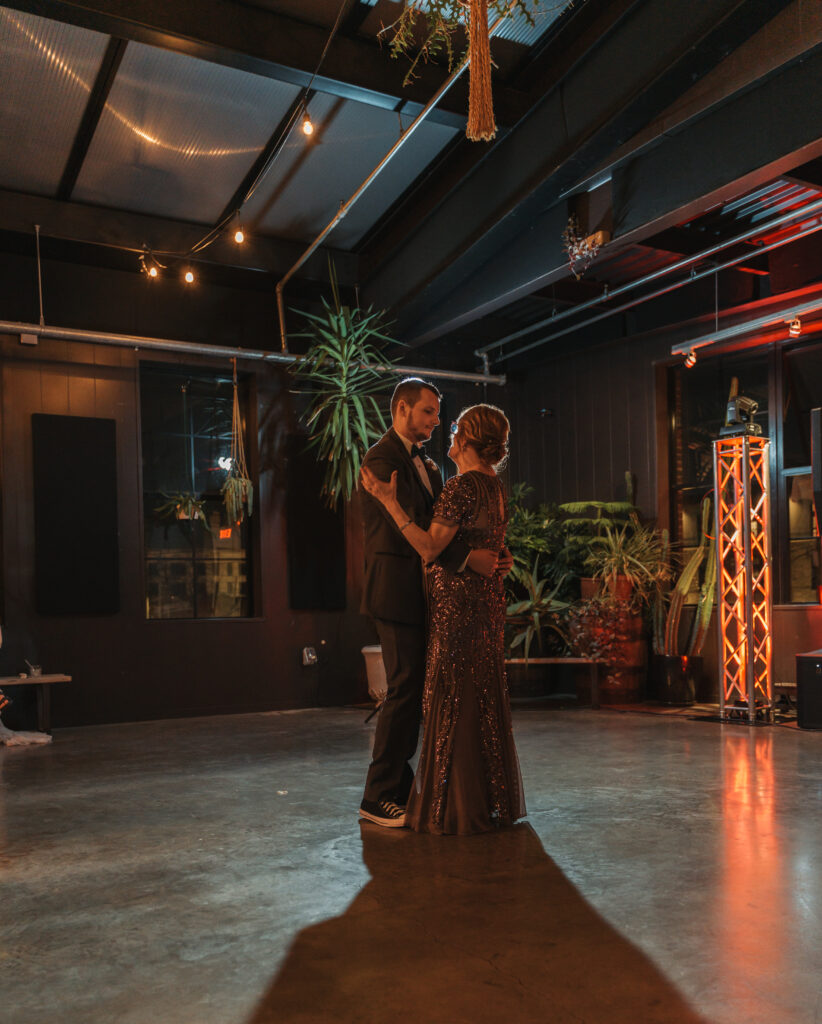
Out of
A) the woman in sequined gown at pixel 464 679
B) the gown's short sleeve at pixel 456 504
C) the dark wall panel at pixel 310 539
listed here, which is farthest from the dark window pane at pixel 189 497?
the gown's short sleeve at pixel 456 504

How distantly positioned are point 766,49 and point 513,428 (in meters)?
5.28

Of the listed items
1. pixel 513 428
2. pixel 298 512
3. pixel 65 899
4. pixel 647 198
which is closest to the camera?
pixel 65 899

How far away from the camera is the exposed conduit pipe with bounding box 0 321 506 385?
21.3 ft

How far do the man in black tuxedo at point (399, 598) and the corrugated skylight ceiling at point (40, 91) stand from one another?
3.40m

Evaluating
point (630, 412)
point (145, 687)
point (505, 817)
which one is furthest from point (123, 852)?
point (630, 412)

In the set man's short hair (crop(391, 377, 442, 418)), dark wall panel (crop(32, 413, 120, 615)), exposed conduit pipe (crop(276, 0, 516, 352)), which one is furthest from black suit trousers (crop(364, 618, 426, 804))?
dark wall panel (crop(32, 413, 120, 615))

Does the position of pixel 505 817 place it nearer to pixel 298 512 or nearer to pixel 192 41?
pixel 192 41

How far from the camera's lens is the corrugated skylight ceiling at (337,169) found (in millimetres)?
5992

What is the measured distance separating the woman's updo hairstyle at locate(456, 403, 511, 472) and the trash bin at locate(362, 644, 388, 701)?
13.5 feet

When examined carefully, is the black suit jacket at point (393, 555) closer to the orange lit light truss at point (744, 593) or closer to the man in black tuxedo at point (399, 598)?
the man in black tuxedo at point (399, 598)

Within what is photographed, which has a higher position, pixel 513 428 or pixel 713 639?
pixel 513 428

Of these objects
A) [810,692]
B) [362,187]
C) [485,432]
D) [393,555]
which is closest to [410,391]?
[485,432]

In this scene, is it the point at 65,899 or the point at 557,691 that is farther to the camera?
the point at 557,691

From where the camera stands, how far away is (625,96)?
4727 millimetres
